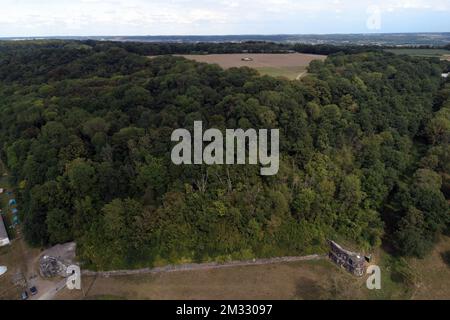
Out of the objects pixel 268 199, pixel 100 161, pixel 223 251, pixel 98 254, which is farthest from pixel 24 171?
pixel 268 199

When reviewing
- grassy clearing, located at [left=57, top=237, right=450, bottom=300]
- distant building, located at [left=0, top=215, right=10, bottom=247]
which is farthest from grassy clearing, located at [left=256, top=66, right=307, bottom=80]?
distant building, located at [left=0, top=215, right=10, bottom=247]

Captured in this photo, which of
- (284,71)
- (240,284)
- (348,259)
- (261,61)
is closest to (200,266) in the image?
(240,284)

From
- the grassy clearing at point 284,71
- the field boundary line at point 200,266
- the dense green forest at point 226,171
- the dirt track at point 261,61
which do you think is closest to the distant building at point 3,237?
the dense green forest at point 226,171

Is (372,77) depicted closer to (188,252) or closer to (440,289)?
(440,289)

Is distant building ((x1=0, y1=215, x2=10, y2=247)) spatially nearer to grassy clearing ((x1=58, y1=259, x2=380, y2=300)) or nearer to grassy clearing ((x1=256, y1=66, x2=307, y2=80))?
grassy clearing ((x1=58, y1=259, x2=380, y2=300))

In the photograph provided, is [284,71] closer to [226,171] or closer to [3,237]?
[226,171]
